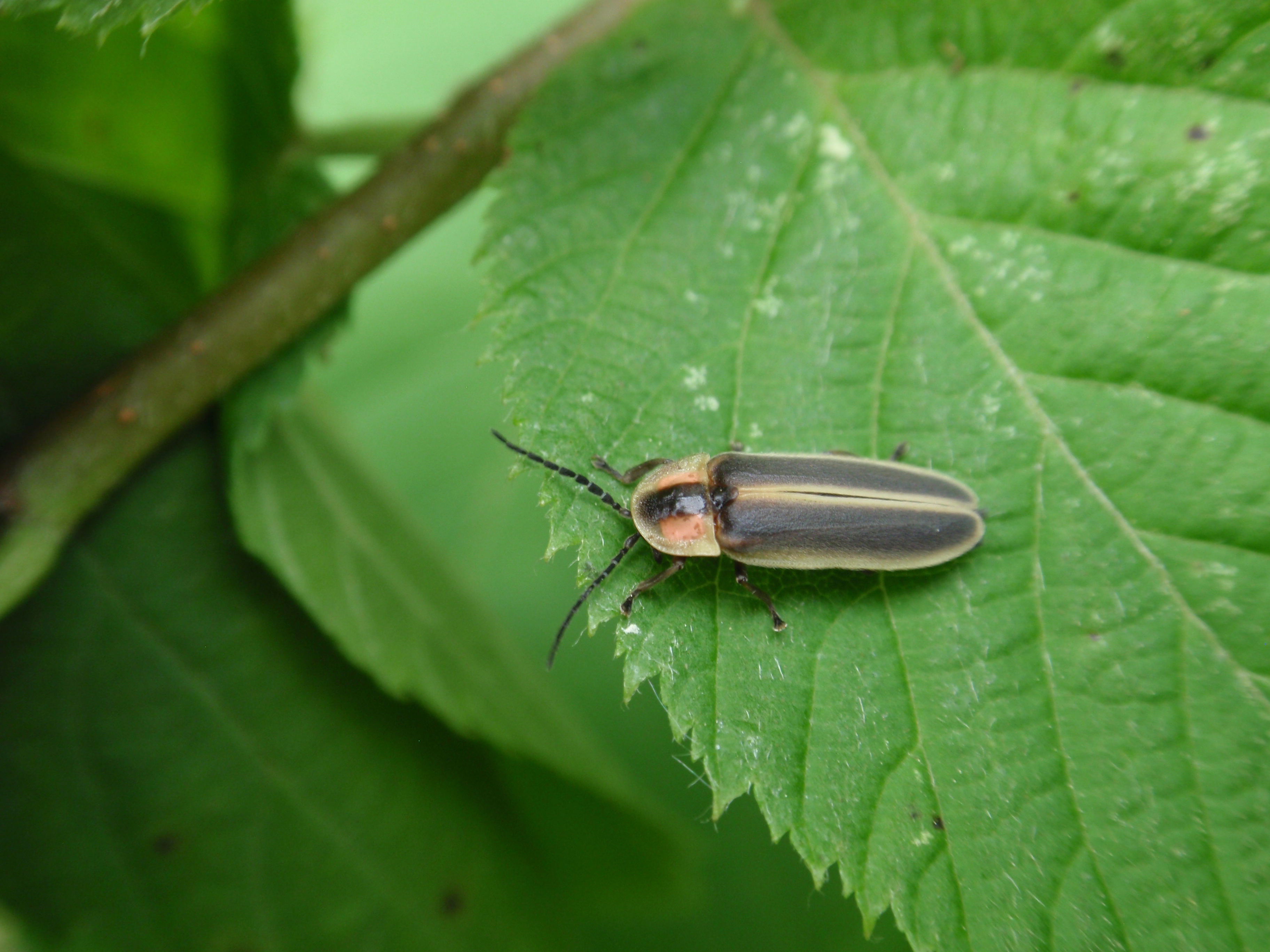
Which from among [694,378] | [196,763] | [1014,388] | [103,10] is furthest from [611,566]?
[103,10]

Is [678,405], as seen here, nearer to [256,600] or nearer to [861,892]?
[861,892]

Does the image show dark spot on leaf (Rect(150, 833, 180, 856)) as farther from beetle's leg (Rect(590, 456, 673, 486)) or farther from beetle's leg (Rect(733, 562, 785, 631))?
beetle's leg (Rect(733, 562, 785, 631))

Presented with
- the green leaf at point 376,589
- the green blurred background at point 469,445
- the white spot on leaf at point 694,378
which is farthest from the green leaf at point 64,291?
the white spot on leaf at point 694,378

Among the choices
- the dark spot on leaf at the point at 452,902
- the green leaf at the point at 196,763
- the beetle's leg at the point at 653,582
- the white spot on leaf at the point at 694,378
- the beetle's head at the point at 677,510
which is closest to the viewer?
the beetle's leg at the point at 653,582

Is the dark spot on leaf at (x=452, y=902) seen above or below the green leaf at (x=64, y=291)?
below

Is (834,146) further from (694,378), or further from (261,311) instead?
(261,311)

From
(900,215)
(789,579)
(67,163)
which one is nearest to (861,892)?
(789,579)

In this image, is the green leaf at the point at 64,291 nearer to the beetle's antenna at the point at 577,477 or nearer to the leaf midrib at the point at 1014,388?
the beetle's antenna at the point at 577,477

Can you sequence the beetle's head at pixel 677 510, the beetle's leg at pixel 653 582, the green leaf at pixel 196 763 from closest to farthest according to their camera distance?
the beetle's leg at pixel 653 582
the beetle's head at pixel 677 510
the green leaf at pixel 196 763
